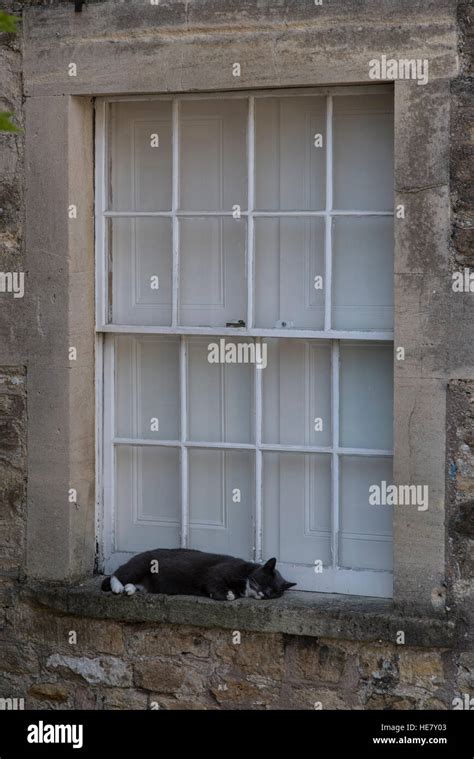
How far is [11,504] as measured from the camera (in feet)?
A: 16.5

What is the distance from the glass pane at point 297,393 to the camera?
482 cm

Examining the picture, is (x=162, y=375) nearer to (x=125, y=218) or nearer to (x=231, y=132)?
(x=125, y=218)

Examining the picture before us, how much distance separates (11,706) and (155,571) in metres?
0.89

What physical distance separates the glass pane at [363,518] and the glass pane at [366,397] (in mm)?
85

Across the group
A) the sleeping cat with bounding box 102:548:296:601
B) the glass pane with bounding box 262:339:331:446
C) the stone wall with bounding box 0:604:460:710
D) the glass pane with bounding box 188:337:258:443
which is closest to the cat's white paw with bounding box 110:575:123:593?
the sleeping cat with bounding box 102:548:296:601

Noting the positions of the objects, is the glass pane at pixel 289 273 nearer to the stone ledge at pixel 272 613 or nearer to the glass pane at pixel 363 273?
the glass pane at pixel 363 273

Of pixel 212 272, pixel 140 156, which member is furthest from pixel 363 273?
pixel 140 156

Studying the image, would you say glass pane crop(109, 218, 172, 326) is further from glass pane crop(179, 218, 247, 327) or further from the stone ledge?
the stone ledge

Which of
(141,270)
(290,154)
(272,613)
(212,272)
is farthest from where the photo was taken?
(141,270)

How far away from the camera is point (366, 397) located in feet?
15.6

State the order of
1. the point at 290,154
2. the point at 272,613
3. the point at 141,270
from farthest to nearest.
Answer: the point at 141,270 < the point at 290,154 < the point at 272,613

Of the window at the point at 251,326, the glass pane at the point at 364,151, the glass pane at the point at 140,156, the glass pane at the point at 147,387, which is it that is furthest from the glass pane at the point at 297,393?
the glass pane at the point at 140,156

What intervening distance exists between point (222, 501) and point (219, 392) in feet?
1.51

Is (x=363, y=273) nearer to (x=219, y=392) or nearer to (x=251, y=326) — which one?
(x=251, y=326)
